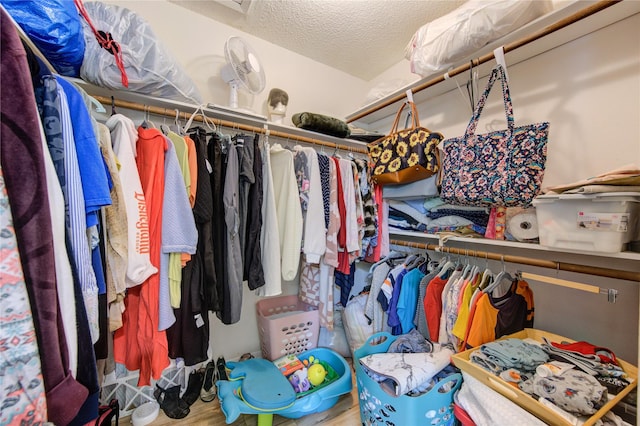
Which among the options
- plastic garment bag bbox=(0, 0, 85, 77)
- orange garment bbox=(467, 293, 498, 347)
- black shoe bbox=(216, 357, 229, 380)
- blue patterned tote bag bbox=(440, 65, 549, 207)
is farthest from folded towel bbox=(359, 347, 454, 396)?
plastic garment bag bbox=(0, 0, 85, 77)

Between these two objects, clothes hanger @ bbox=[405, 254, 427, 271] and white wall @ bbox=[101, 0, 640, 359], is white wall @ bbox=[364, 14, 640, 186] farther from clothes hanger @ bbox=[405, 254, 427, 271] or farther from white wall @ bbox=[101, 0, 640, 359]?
clothes hanger @ bbox=[405, 254, 427, 271]

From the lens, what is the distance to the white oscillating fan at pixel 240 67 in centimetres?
139

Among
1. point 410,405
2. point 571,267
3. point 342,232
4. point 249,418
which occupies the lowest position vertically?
point 249,418

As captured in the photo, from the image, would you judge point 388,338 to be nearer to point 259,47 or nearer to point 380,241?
point 380,241

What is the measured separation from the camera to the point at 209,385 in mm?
1437

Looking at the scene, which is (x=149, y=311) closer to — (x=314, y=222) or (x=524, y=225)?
(x=314, y=222)

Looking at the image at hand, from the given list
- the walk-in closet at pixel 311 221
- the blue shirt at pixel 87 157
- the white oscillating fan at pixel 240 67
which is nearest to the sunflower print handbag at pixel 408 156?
the walk-in closet at pixel 311 221

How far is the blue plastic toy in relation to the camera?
1157 millimetres

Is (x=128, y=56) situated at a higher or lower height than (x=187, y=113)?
higher

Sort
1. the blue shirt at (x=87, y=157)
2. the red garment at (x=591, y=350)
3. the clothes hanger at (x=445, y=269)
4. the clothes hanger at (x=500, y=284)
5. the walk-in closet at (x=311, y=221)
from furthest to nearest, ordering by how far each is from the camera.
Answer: the clothes hanger at (x=445, y=269), the clothes hanger at (x=500, y=284), the red garment at (x=591, y=350), the blue shirt at (x=87, y=157), the walk-in closet at (x=311, y=221)

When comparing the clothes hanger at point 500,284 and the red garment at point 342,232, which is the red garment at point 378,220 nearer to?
the red garment at point 342,232

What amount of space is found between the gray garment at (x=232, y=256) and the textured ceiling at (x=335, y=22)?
3.94ft

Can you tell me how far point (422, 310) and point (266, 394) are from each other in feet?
3.07

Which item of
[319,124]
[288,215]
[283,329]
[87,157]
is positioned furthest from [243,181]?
[283,329]
